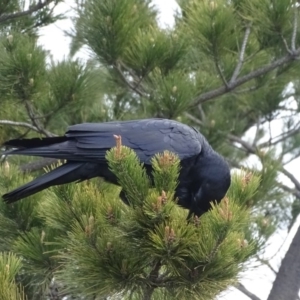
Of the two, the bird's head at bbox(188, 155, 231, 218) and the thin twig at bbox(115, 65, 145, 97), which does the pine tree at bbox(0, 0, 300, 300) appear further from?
the bird's head at bbox(188, 155, 231, 218)

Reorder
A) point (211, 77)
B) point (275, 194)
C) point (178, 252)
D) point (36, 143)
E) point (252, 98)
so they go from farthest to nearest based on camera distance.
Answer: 1. point (252, 98)
2. point (211, 77)
3. point (275, 194)
4. point (36, 143)
5. point (178, 252)

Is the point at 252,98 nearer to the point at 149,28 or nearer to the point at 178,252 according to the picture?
the point at 149,28

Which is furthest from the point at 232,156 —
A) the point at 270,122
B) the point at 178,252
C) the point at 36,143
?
the point at 178,252

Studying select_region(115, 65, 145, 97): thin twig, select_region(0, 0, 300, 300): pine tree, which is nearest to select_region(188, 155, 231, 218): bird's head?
select_region(0, 0, 300, 300): pine tree

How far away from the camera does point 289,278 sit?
345cm

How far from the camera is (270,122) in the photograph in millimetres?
4438

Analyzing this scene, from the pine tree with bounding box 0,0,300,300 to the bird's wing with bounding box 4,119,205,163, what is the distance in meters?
0.15

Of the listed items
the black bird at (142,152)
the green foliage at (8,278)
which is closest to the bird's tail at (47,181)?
the black bird at (142,152)

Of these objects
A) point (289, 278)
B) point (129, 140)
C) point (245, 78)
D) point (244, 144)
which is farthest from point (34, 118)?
point (244, 144)

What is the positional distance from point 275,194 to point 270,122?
1.11m

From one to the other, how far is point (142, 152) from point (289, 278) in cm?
125

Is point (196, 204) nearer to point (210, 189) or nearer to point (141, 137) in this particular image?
point (210, 189)

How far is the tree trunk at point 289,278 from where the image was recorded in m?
3.40

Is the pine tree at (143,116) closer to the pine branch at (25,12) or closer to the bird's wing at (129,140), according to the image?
the pine branch at (25,12)
